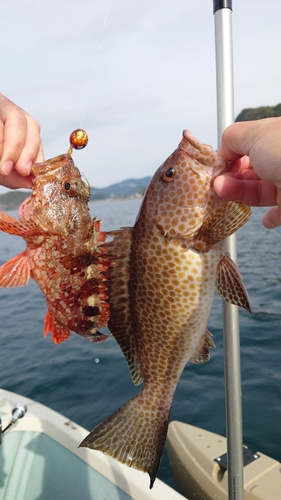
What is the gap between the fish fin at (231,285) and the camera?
7.37 feet

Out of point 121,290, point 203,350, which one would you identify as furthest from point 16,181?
point 203,350

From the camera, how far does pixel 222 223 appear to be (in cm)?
227

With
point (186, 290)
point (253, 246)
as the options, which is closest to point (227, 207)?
point (186, 290)

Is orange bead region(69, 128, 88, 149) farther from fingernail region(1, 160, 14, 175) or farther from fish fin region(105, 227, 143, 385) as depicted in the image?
fish fin region(105, 227, 143, 385)

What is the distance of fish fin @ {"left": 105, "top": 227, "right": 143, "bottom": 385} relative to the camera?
246cm

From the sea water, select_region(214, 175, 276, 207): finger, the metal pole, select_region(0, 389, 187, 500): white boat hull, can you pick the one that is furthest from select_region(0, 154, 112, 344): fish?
the sea water

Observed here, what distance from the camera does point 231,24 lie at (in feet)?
8.30

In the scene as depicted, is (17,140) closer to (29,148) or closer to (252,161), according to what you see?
(29,148)

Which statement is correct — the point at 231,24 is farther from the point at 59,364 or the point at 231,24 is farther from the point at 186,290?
the point at 59,364

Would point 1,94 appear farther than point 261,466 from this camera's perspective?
No

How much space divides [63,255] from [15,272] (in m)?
0.31

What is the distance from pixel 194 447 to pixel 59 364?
6.10 meters

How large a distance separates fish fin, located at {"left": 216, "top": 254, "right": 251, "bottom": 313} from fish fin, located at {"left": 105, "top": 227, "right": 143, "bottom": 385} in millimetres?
550

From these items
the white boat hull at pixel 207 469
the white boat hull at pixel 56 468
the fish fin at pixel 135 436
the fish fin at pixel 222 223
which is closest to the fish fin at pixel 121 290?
the fish fin at pixel 135 436
